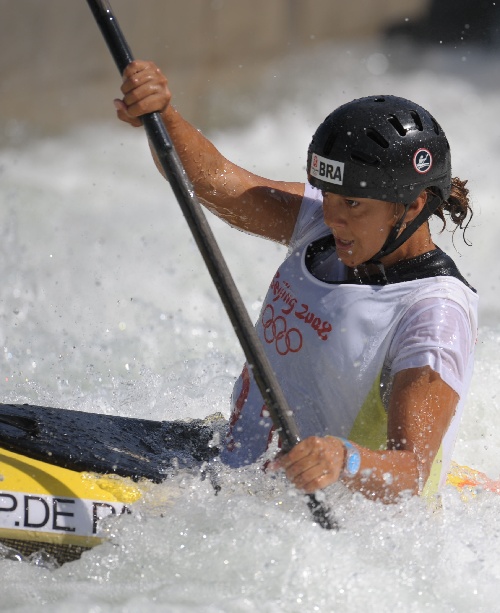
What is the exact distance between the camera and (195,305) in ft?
20.3

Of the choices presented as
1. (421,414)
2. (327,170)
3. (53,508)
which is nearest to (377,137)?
(327,170)

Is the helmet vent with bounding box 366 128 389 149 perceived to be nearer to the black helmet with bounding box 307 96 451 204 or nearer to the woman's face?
the black helmet with bounding box 307 96 451 204

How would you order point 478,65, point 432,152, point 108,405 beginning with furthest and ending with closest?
point 478,65, point 108,405, point 432,152

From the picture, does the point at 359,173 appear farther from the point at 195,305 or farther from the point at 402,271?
the point at 195,305

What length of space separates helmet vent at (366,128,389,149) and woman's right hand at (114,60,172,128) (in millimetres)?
564

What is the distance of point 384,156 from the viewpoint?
8.82 feet

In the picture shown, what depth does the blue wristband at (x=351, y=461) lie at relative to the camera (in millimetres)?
2365

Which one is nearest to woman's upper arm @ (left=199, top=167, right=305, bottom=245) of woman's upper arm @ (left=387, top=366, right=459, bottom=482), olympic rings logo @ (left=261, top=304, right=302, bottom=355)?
Result: olympic rings logo @ (left=261, top=304, right=302, bottom=355)

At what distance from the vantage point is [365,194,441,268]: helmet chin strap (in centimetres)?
274

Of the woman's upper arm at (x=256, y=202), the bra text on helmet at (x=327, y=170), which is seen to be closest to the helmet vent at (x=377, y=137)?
the bra text on helmet at (x=327, y=170)

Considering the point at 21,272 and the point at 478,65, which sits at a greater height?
the point at 478,65

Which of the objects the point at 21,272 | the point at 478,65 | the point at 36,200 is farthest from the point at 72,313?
the point at 478,65

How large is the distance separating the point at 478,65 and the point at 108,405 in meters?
6.97

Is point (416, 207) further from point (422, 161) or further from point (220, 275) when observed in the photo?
point (220, 275)
